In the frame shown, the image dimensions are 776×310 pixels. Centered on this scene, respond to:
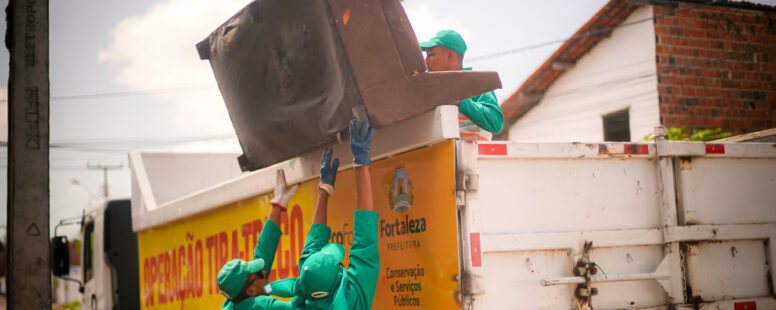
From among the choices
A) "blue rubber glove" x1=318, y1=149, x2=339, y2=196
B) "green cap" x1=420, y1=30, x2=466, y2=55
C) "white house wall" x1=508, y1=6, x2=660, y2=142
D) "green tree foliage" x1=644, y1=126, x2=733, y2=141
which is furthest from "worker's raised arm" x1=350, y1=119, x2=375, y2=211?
"white house wall" x1=508, y1=6, x2=660, y2=142

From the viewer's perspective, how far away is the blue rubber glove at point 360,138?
10.2 feet

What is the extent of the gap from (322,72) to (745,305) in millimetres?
2328

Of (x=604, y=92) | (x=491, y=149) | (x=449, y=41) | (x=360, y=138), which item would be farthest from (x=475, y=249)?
(x=604, y=92)

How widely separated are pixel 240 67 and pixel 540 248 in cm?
176

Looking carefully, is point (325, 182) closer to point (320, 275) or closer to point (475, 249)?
point (320, 275)

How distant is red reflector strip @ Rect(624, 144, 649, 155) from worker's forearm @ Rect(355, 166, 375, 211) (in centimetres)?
125

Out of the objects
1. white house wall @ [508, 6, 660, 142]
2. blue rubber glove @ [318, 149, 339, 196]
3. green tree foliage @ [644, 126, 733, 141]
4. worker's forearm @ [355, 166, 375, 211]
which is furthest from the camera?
white house wall @ [508, 6, 660, 142]

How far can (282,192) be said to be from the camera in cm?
412

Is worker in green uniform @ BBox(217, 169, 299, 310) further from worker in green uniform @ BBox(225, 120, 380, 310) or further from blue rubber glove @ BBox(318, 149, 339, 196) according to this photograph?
blue rubber glove @ BBox(318, 149, 339, 196)

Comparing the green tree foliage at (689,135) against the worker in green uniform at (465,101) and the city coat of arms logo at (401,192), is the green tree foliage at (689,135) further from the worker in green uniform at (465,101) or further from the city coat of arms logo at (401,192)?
the city coat of arms logo at (401,192)

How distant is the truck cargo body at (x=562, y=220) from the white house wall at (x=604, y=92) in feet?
31.2

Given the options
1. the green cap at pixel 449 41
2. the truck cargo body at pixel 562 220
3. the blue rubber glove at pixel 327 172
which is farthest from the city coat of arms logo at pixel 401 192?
the green cap at pixel 449 41

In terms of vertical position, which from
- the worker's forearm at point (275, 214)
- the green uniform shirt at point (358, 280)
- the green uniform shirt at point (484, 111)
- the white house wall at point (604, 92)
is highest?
the white house wall at point (604, 92)

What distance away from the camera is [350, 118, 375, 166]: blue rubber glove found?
309cm
